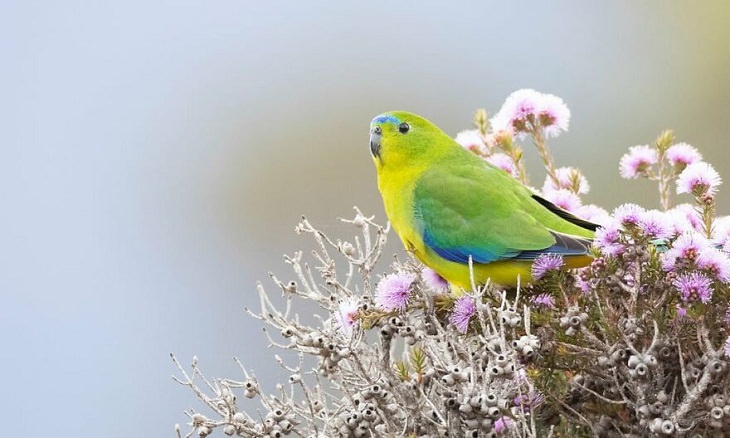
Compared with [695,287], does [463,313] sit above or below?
above

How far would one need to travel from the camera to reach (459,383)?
1622mm

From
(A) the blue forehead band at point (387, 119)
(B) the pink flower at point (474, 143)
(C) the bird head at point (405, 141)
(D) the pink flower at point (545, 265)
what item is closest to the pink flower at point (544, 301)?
(D) the pink flower at point (545, 265)

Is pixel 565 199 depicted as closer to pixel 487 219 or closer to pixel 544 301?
pixel 487 219

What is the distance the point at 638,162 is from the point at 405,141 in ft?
2.07

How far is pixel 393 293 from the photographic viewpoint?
1828 millimetres

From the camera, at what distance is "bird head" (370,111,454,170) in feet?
8.52

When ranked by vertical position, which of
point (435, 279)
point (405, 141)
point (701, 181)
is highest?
point (405, 141)

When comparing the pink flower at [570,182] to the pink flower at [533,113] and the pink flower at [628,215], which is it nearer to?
the pink flower at [533,113]

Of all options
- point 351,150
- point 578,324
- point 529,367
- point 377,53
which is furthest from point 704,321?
point 377,53

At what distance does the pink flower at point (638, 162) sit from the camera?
2242 mm

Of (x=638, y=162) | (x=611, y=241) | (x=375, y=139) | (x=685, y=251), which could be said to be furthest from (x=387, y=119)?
(x=685, y=251)

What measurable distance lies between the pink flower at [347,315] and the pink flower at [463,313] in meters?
0.18

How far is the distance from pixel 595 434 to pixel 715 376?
0.24m

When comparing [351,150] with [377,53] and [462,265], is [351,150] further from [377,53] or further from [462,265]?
[462,265]
